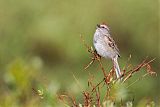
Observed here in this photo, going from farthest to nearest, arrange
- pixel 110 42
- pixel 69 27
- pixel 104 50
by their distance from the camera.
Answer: pixel 69 27
pixel 110 42
pixel 104 50

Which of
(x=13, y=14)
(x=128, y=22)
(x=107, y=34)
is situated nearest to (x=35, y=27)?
(x=13, y=14)

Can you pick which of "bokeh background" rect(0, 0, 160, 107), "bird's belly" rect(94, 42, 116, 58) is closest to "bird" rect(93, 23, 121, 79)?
"bird's belly" rect(94, 42, 116, 58)

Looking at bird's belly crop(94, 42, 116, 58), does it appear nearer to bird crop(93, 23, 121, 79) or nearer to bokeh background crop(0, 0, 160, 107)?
bird crop(93, 23, 121, 79)

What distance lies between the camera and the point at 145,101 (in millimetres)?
3262

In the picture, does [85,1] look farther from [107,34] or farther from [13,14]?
[107,34]

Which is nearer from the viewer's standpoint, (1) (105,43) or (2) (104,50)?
(2) (104,50)

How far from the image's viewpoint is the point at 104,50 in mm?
5066

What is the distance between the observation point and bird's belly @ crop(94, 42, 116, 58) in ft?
16.5

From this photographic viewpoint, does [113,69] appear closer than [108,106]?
No

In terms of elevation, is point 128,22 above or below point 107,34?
above

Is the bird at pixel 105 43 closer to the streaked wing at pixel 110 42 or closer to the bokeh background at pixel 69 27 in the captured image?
the streaked wing at pixel 110 42

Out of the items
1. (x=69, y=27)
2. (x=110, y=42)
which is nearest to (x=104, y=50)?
(x=110, y=42)

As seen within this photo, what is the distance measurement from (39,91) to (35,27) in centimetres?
1725

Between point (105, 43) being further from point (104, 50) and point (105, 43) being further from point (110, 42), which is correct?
point (104, 50)
